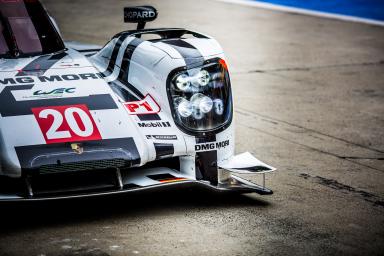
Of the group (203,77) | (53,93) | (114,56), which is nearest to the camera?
(53,93)

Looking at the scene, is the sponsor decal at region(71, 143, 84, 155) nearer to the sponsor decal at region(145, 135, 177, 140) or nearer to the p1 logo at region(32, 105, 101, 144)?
the p1 logo at region(32, 105, 101, 144)

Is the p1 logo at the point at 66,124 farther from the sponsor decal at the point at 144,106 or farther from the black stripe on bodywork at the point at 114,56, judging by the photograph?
the black stripe on bodywork at the point at 114,56

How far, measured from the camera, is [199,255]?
3789mm

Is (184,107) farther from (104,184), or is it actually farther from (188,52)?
(104,184)

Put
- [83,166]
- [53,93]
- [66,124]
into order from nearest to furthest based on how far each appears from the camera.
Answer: [83,166] → [66,124] → [53,93]

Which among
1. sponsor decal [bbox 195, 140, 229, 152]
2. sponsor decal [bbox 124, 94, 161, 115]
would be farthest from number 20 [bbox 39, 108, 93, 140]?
sponsor decal [bbox 195, 140, 229, 152]

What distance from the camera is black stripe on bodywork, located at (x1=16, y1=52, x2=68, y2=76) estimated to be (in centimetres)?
480

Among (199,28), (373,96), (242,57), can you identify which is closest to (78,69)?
(373,96)

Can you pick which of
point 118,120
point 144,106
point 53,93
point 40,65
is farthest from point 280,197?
point 40,65

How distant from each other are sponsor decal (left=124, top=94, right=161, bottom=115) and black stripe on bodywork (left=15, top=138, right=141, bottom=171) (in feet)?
0.88

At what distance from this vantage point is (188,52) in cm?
473

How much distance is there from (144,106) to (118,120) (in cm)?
24

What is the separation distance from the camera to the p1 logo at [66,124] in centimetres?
422

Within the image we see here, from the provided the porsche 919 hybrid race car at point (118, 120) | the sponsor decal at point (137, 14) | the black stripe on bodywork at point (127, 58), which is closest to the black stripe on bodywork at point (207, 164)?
the porsche 919 hybrid race car at point (118, 120)
